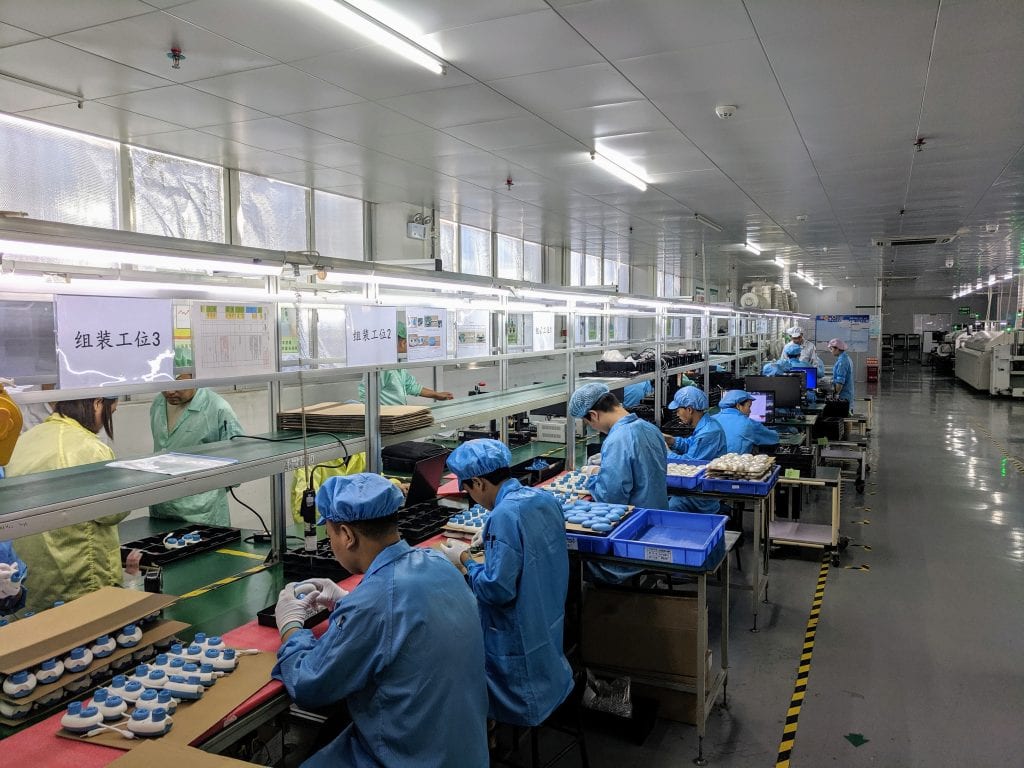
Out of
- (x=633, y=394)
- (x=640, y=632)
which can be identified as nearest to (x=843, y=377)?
(x=633, y=394)

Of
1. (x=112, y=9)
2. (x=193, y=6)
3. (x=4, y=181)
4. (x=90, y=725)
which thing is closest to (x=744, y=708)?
(x=90, y=725)

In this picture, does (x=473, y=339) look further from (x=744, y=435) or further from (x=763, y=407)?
(x=763, y=407)

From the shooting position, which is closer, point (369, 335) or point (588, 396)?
point (369, 335)

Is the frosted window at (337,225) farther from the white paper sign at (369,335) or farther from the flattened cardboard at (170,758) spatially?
the flattened cardboard at (170,758)

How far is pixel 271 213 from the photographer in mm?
6508

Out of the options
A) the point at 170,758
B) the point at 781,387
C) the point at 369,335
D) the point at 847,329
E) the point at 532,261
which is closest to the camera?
the point at 170,758

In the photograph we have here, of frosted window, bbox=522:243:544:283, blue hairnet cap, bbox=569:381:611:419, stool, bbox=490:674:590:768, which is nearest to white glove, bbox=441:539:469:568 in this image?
stool, bbox=490:674:590:768

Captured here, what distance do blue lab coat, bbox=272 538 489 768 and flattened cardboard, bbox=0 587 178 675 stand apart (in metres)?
0.59

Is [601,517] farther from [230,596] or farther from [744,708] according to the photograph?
[230,596]

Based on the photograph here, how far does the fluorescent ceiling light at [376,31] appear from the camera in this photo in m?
3.10

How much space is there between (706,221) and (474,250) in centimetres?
305

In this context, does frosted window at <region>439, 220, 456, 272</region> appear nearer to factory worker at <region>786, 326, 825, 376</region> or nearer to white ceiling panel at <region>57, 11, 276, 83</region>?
white ceiling panel at <region>57, 11, 276, 83</region>

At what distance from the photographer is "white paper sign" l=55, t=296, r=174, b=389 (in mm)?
1809

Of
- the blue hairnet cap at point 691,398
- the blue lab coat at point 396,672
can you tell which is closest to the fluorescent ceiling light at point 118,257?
the blue lab coat at point 396,672
